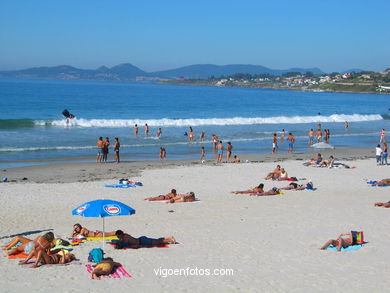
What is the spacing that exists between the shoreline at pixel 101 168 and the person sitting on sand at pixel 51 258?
34.7ft

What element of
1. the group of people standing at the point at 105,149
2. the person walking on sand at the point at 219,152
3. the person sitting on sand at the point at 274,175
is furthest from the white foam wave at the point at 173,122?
the person sitting on sand at the point at 274,175

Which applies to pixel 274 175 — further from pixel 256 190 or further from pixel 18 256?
pixel 18 256

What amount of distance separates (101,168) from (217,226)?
1194 cm

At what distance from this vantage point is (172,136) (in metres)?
41.2

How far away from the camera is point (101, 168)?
2489cm

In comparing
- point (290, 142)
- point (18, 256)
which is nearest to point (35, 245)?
point (18, 256)

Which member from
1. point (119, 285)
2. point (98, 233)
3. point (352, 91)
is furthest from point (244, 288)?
point (352, 91)

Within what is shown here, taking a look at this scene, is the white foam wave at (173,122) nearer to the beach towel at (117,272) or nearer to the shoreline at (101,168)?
the shoreline at (101,168)

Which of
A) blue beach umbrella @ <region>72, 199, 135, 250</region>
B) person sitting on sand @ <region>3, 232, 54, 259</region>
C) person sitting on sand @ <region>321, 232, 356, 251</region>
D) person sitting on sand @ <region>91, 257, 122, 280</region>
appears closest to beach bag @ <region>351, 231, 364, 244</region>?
person sitting on sand @ <region>321, 232, 356, 251</region>

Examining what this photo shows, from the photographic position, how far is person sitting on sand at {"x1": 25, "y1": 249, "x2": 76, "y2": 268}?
10445 mm

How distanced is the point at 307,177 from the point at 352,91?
177m

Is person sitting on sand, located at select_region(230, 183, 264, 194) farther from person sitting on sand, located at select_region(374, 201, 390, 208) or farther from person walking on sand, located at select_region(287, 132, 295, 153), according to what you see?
person walking on sand, located at select_region(287, 132, 295, 153)

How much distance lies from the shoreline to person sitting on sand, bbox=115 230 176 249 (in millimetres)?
9773

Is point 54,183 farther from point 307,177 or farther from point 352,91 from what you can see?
point 352,91
